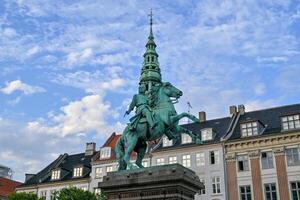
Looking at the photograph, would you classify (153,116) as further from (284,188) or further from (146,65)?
(284,188)

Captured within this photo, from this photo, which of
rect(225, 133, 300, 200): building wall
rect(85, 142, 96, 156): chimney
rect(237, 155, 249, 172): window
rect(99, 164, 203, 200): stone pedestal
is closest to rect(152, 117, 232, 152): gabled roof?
rect(225, 133, 300, 200): building wall

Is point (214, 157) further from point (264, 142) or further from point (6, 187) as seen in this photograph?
point (6, 187)

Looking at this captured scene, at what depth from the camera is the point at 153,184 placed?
51.2ft

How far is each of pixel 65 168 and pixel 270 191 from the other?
93.1 feet

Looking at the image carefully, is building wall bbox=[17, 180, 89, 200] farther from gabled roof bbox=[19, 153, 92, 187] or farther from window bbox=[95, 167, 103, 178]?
window bbox=[95, 167, 103, 178]

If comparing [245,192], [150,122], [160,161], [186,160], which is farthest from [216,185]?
[150,122]

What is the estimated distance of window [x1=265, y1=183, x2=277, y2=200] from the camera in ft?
136

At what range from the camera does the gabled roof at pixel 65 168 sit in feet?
184

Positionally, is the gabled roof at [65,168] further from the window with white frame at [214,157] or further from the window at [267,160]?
the window at [267,160]

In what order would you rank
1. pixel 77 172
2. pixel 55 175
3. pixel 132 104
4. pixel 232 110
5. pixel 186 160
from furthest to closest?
pixel 55 175 < pixel 77 172 < pixel 232 110 < pixel 186 160 < pixel 132 104

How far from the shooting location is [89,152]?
60781 mm

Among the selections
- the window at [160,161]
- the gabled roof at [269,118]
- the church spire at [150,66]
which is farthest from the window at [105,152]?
the church spire at [150,66]

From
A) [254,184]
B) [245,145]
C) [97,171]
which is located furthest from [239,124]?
[97,171]

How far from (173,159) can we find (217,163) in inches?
205
